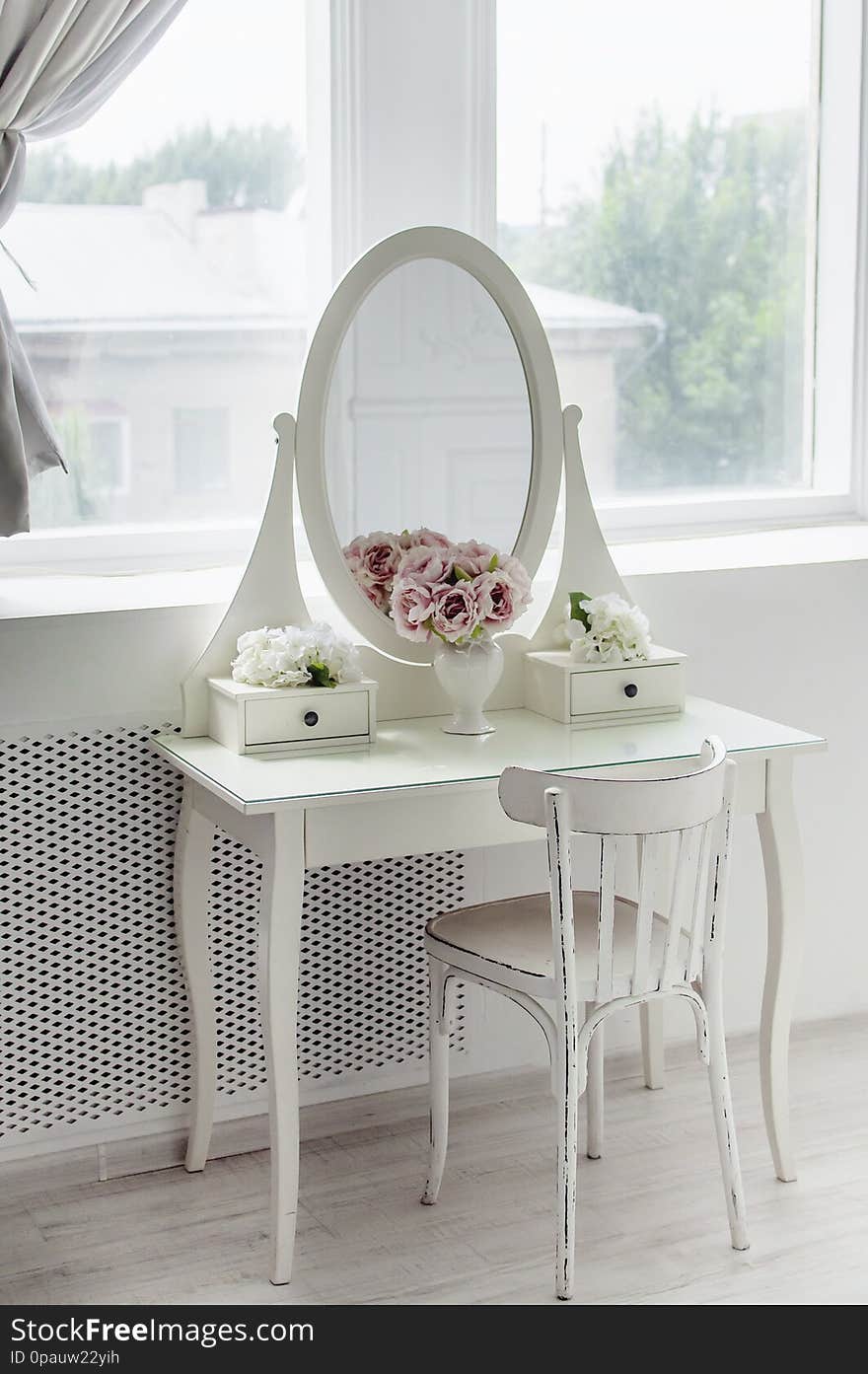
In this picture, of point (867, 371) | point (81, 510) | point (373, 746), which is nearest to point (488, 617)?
point (373, 746)

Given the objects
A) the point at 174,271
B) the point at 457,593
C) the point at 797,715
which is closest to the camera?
the point at 457,593

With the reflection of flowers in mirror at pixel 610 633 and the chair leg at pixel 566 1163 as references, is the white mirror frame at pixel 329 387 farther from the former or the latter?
the chair leg at pixel 566 1163

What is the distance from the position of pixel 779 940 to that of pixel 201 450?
1296 millimetres

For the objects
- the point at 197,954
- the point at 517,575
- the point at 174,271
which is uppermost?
the point at 174,271

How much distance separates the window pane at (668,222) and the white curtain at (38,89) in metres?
0.77

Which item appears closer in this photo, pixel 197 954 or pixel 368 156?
pixel 197 954

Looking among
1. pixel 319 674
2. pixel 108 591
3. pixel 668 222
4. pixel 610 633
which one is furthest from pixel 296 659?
pixel 668 222

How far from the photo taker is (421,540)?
8.66 feet

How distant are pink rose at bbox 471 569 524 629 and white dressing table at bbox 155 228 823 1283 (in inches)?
7.5

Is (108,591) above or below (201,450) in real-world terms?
below

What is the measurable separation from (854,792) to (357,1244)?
1.37 m

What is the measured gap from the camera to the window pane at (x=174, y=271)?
9.00 feet

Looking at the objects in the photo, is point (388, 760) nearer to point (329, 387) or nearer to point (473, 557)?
point (473, 557)
